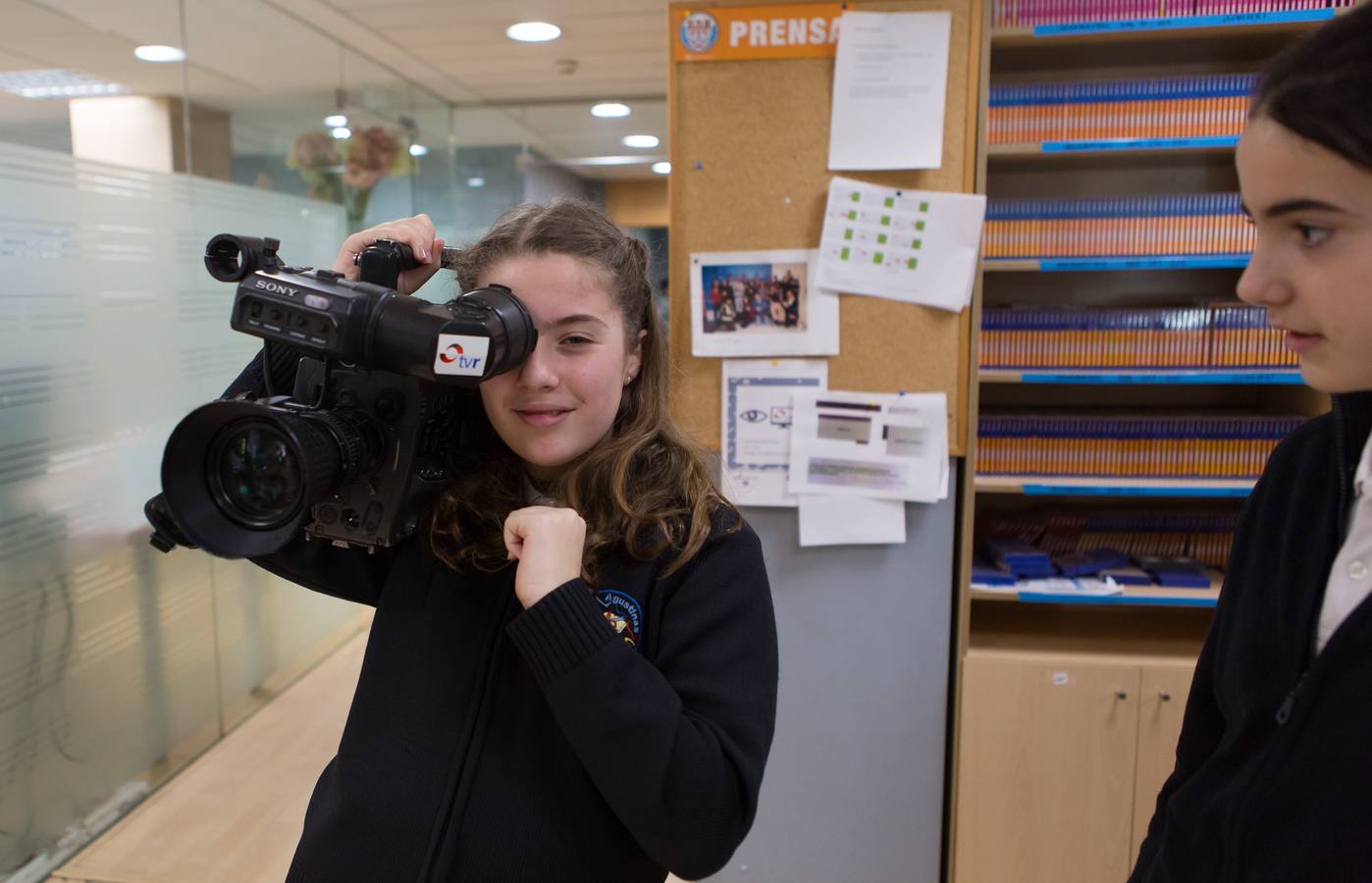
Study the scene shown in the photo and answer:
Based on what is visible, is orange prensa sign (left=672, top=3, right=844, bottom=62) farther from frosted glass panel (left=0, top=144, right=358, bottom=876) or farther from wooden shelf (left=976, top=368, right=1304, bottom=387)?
frosted glass panel (left=0, top=144, right=358, bottom=876)

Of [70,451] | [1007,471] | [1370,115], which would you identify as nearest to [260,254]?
[1370,115]

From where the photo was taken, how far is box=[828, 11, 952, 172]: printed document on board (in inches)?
70.7

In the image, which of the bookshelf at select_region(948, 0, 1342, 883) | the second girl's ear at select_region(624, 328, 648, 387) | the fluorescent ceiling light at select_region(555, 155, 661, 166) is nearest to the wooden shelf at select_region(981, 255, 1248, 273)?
the bookshelf at select_region(948, 0, 1342, 883)

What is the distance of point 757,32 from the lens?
6.01ft

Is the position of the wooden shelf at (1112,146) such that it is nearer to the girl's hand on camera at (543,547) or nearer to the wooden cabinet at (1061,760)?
the wooden cabinet at (1061,760)

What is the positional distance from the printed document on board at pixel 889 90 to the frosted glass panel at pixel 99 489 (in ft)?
5.54

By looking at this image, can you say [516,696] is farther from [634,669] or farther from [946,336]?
[946,336]

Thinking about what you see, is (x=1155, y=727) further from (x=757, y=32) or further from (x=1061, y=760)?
(x=757, y=32)

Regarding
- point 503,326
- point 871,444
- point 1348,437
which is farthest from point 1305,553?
point 871,444

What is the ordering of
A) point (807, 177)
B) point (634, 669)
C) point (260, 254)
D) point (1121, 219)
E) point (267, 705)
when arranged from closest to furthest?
1. point (634, 669)
2. point (260, 254)
3. point (807, 177)
4. point (1121, 219)
5. point (267, 705)

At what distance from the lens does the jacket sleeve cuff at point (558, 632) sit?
28.3 inches

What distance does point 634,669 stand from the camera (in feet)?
2.40

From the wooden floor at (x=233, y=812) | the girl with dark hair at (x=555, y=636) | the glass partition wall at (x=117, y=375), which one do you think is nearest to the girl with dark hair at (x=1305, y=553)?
the girl with dark hair at (x=555, y=636)

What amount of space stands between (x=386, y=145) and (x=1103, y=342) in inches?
117
